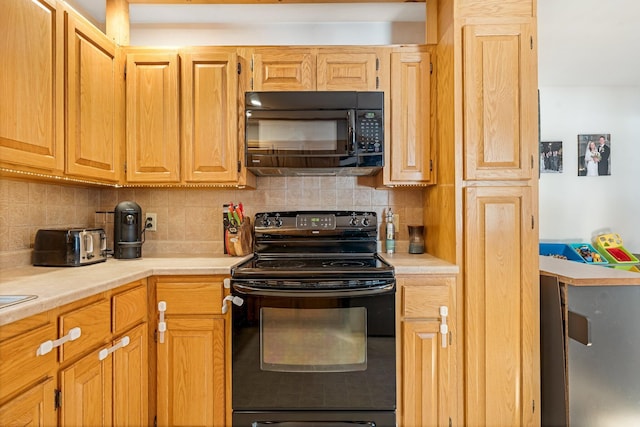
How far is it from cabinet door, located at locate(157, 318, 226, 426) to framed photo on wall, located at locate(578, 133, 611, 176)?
441 cm

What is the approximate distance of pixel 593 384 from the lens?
4.89ft

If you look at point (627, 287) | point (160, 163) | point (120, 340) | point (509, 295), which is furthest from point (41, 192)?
point (627, 287)

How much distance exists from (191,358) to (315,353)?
606mm

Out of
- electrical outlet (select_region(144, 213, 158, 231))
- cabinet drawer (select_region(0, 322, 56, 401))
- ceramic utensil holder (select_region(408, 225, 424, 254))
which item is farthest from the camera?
electrical outlet (select_region(144, 213, 158, 231))

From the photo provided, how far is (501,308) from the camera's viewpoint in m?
1.68

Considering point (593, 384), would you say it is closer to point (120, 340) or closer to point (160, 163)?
point (120, 340)

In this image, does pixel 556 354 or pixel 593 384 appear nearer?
pixel 593 384

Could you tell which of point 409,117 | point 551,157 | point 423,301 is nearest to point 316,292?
point 423,301

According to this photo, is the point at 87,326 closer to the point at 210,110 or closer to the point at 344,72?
the point at 210,110

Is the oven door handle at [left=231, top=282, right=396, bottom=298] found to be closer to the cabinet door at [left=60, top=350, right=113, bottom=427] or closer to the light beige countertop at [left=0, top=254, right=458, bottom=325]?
the light beige countertop at [left=0, top=254, right=458, bottom=325]

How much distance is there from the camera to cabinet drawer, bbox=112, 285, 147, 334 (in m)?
1.39

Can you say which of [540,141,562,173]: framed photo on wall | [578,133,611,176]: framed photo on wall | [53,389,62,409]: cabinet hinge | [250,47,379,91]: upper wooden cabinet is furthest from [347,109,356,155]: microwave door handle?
[578,133,611,176]: framed photo on wall

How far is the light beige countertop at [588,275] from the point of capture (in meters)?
1.46

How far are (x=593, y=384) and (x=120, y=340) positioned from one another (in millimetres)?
2052
